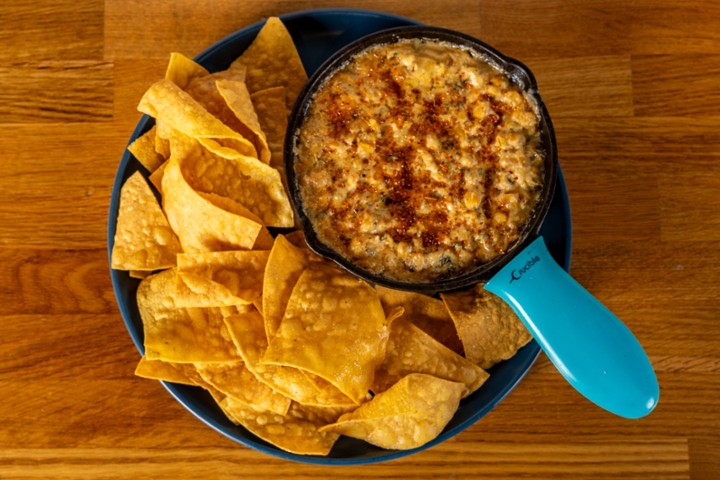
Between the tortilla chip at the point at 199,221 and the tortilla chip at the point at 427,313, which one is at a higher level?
the tortilla chip at the point at 199,221

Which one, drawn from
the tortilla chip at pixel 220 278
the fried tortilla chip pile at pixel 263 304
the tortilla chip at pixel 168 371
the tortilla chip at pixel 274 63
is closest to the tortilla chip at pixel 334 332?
the fried tortilla chip pile at pixel 263 304

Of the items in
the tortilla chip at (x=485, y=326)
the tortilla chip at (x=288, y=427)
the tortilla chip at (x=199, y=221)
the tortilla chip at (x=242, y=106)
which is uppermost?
the tortilla chip at (x=242, y=106)

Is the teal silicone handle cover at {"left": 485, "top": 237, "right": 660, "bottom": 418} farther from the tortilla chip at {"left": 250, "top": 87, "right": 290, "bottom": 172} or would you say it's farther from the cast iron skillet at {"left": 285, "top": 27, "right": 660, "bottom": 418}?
the tortilla chip at {"left": 250, "top": 87, "right": 290, "bottom": 172}

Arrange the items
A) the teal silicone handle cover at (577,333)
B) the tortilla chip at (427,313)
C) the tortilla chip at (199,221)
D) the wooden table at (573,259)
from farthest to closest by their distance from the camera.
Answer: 1. the wooden table at (573,259)
2. the tortilla chip at (427,313)
3. the tortilla chip at (199,221)
4. the teal silicone handle cover at (577,333)

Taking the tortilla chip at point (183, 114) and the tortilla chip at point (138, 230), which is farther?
the tortilla chip at point (138, 230)

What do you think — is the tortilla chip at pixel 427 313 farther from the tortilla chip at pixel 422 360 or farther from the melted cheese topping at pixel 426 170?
the melted cheese topping at pixel 426 170

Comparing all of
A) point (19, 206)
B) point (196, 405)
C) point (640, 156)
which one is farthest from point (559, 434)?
point (19, 206)

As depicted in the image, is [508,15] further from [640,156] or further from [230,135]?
[230,135]

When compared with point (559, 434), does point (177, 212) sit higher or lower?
higher
